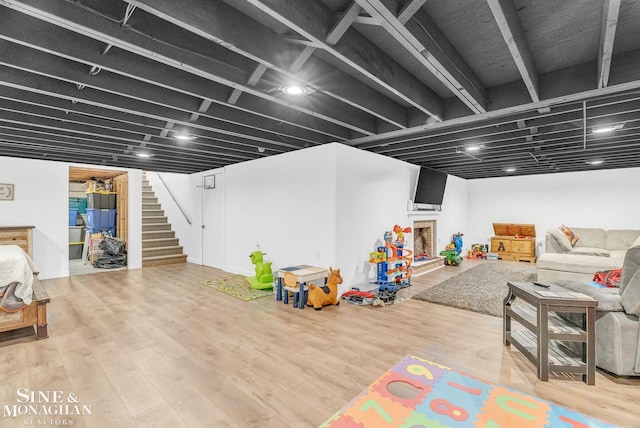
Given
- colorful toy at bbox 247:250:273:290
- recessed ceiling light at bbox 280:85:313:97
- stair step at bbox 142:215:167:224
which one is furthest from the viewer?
stair step at bbox 142:215:167:224

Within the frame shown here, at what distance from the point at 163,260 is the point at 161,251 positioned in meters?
0.37

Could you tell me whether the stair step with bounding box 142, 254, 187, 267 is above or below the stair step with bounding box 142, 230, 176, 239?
below

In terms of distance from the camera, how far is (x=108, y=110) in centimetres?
339

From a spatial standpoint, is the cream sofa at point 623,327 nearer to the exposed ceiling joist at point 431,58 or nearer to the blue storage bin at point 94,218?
the exposed ceiling joist at point 431,58

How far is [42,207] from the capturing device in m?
5.96

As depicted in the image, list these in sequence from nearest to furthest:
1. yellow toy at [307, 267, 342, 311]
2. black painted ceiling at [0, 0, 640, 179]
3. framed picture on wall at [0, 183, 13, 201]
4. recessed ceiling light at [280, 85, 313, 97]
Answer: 1. black painted ceiling at [0, 0, 640, 179]
2. recessed ceiling light at [280, 85, 313, 97]
3. yellow toy at [307, 267, 342, 311]
4. framed picture on wall at [0, 183, 13, 201]

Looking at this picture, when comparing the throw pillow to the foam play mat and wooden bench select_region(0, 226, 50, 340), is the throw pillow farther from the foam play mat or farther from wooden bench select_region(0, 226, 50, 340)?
wooden bench select_region(0, 226, 50, 340)

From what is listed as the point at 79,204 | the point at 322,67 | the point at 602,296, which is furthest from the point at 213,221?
the point at 602,296

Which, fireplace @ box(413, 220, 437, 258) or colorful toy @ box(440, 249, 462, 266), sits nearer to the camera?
colorful toy @ box(440, 249, 462, 266)

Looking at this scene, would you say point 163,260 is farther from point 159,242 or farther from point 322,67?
point 322,67

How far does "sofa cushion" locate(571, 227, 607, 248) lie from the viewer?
714 centimetres

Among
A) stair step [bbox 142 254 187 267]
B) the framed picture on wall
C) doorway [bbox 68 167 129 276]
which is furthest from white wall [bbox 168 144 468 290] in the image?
the framed picture on wall

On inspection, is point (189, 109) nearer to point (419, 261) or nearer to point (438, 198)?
point (419, 261)

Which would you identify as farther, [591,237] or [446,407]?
[591,237]
